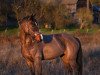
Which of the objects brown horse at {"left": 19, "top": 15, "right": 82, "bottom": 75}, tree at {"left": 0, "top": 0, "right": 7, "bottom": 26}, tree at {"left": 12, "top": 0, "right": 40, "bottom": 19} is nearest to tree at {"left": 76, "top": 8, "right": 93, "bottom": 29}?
tree at {"left": 12, "top": 0, "right": 40, "bottom": 19}

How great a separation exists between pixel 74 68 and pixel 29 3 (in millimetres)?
26451

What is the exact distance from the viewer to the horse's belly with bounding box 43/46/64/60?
678 cm

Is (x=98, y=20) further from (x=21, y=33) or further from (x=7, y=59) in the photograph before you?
(x=21, y=33)

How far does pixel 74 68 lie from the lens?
7.09 m

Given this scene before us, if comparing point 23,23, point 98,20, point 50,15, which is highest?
point 23,23

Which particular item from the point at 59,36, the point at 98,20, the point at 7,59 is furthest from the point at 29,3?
the point at 59,36

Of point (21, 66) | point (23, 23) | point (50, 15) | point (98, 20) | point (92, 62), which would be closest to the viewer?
point (23, 23)

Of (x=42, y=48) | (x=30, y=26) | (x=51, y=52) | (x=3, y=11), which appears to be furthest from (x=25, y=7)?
(x=30, y=26)

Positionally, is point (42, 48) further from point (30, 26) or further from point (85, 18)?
point (85, 18)

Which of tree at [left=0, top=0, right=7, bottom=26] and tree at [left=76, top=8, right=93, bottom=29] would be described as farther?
tree at [left=76, top=8, right=93, bottom=29]

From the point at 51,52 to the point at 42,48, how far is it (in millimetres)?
254

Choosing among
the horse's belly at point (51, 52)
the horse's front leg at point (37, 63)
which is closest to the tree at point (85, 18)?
the horse's belly at point (51, 52)

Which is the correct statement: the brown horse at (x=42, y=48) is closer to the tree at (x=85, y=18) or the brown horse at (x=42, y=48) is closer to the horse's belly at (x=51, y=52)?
the horse's belly at (x=51, y=52)

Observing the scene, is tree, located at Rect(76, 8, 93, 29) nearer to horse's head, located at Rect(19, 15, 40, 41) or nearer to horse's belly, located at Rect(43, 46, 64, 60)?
horse's belly, located at Rect(43, 46, 64, 60)
